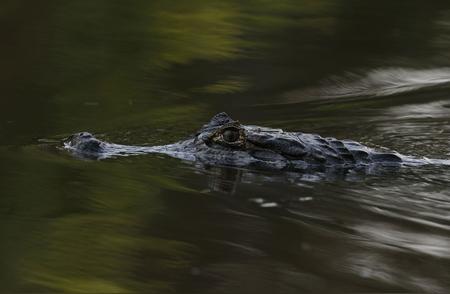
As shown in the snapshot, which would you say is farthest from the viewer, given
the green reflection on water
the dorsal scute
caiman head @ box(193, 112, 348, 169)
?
the dorsal scute

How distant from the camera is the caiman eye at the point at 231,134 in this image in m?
7.14

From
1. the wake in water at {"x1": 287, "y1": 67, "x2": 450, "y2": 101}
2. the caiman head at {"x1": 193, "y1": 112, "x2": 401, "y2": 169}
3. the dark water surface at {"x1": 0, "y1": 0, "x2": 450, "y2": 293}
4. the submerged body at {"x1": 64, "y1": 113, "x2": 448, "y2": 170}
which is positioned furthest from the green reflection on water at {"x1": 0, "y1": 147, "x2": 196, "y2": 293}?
the wake in water at {"x1": 287, "y1": 67, "x2": 450, "y2": 101}

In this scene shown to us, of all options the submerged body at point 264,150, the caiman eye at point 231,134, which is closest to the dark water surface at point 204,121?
the submerged body at point 264,150

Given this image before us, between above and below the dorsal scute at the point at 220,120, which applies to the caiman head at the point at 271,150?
below

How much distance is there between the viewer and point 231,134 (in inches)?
281

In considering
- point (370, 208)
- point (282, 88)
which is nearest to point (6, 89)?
point (282, 88)

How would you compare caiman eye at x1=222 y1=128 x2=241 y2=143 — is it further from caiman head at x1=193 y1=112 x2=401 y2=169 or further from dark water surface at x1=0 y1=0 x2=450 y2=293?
dark water surface at x1=0 y1=0 x2=450 y2=293

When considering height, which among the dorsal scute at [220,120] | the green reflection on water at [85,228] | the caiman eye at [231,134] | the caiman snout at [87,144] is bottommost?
the green reflection on water at [85,228]

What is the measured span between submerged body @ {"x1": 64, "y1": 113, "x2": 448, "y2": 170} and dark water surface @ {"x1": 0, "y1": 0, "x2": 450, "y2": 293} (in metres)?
0.20

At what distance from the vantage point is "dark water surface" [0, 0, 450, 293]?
4.97 meters

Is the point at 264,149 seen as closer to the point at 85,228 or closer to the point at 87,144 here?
the point at 87,144

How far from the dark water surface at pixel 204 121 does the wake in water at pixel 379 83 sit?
31 millimetres

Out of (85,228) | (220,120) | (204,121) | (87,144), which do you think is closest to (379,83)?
(204,121)

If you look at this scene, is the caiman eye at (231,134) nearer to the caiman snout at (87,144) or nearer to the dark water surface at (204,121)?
the dark water surface at (204,121)
